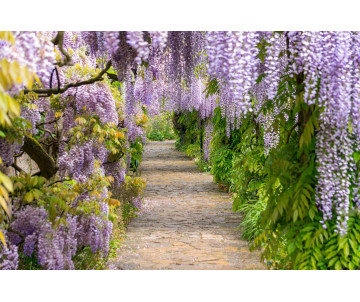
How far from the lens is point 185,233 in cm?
484

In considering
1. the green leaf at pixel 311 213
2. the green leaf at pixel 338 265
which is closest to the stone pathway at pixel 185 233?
the green leaf at pixel 338 265

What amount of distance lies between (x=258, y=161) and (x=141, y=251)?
5.79 ft

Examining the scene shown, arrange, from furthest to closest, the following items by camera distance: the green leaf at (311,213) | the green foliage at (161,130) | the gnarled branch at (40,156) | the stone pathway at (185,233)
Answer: the green foliage at (161,130) → the stone pathway at (185,233) → the gnarled branch at (40,156) → the green leaf at (311,213)

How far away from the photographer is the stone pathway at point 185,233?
3865 mm

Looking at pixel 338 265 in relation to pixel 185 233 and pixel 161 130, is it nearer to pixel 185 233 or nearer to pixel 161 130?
pixel 185 233

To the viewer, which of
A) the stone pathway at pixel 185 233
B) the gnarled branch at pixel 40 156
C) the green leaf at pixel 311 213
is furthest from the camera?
the stone pathway at pixel 185 233

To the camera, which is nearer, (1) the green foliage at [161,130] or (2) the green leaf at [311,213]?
(2) the green leaf at [311,213]

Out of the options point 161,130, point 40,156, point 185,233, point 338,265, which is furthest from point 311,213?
point 161,130

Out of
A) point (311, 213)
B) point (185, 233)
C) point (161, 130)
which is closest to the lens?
point (311, 213)

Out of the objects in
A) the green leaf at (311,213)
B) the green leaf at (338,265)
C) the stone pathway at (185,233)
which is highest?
the green leaf at (311,213)

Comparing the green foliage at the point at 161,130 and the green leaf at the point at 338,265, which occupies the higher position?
the green leaf at the point at 338,265

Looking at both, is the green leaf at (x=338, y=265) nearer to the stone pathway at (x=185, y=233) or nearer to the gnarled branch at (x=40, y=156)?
the stone pathway at (x=185, y=233)
